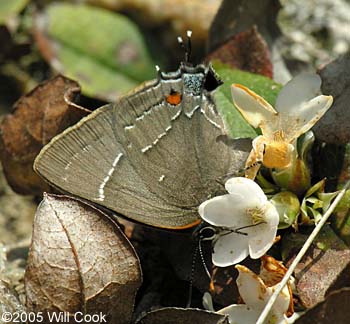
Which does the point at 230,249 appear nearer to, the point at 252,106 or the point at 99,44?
the point at 252,106

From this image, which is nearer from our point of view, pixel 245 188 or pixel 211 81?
pixel 245 188

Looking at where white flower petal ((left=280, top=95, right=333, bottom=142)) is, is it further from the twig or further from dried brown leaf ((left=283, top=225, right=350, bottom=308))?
dried brown leaf ((left=283, top=225, right=350, bottom=308))

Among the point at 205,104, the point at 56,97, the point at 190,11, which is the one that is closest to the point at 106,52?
the point at 190,11

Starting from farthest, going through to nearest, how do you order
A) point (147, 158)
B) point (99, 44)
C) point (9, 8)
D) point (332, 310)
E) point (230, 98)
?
point (99, 44) → point (9, 8) → point (230, 98) → point (147, 158) → point (332, 310)

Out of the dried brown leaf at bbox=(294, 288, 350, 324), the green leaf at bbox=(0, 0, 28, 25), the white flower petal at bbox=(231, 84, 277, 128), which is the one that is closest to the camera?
the dried brown leaf at bbox=(294, 288, 350, 324)

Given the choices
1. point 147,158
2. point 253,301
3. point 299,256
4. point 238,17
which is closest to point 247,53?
point 238,17

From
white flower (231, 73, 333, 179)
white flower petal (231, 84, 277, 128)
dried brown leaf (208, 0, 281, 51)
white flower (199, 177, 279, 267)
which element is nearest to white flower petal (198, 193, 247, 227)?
white flower (199, 177, 279, 267)

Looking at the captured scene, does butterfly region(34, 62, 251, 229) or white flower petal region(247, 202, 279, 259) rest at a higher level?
butterfly region(34, 62, 251, 229)
